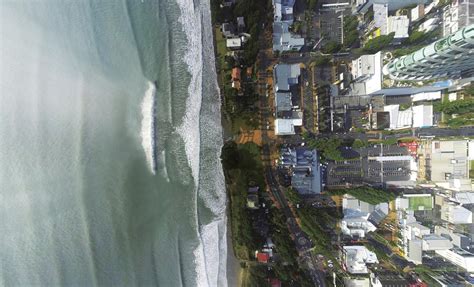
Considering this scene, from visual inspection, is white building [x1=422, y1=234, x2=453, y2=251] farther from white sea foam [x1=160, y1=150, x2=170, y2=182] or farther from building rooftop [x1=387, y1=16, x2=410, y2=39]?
white sea foam [x1=160, y1=150, x2=170, y2=182]

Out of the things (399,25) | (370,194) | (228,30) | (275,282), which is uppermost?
(228,30)

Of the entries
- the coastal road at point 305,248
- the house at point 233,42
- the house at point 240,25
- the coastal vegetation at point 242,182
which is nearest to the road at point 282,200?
the coastal road at point 305,248

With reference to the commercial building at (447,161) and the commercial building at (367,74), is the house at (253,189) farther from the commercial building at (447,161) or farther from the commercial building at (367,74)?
the commercial building at (447,161)

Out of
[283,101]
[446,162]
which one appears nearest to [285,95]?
[283,101]

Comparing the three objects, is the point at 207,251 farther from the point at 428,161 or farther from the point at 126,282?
the point at 428,161

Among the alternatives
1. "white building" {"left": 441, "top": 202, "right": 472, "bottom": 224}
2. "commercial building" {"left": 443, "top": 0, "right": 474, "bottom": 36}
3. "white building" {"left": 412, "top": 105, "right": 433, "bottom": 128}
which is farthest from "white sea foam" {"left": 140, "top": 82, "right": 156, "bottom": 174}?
"white building" {"left": 441, "top": 202, "right": 472, "bottom": 224}

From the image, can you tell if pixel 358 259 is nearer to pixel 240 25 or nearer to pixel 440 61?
pixel 440 61
